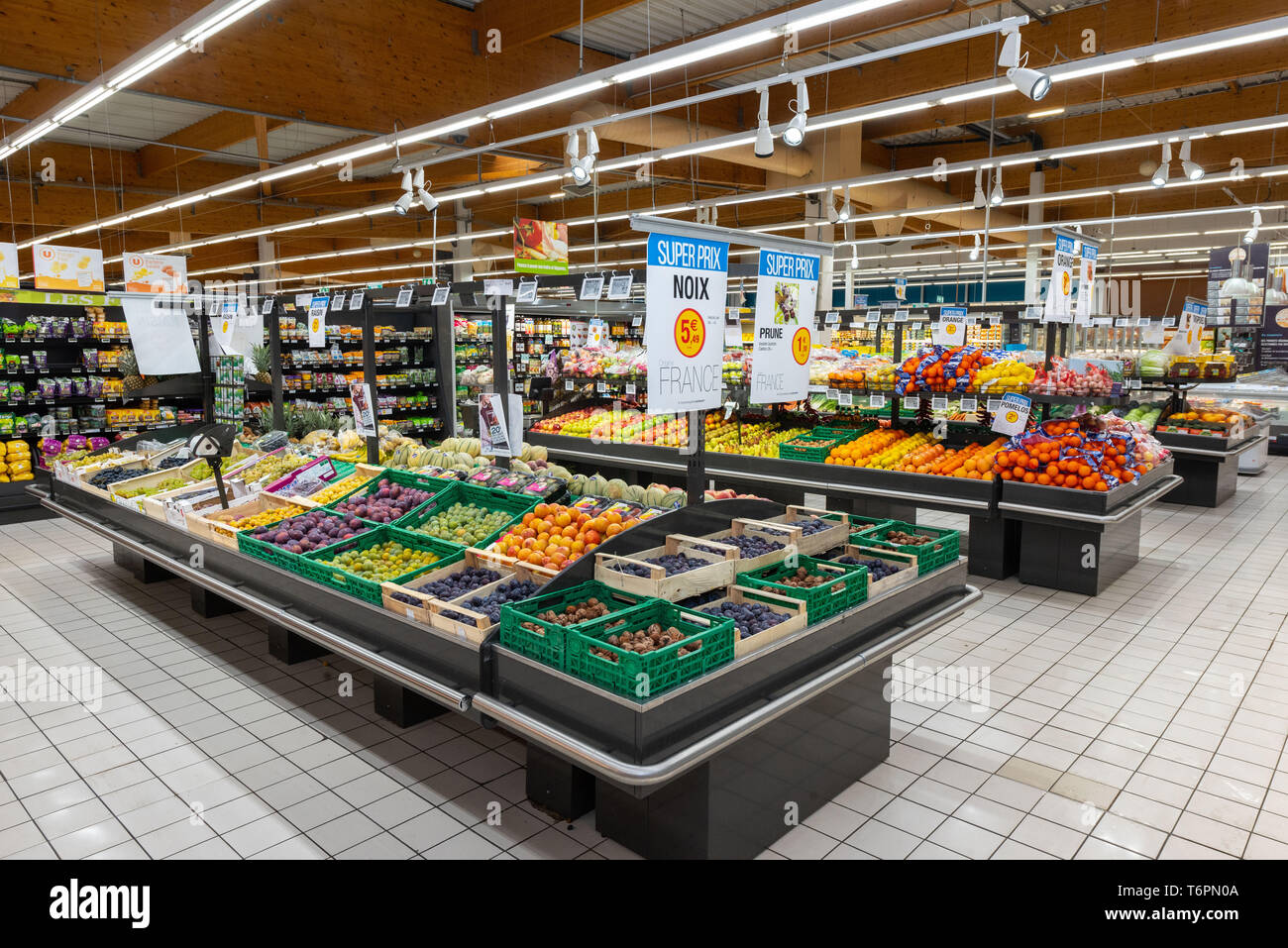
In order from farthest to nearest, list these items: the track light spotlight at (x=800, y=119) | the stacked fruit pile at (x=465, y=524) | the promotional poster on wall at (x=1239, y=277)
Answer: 1. the promotional poster on wall at (x=1239, y=277)
2. the track light spotlight at (x=800, y=119)
3. the stacked fruit pile at (x=465, y=524)

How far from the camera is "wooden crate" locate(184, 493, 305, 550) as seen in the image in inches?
176

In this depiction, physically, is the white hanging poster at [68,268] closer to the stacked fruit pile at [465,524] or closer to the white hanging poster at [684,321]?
the stacked fruit pile at [465,524]

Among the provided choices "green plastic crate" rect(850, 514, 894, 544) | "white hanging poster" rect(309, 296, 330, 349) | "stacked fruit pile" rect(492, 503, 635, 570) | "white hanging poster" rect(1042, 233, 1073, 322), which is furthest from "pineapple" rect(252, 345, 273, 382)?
"white hanging poster" rect(1042, 233, 1073, 322)

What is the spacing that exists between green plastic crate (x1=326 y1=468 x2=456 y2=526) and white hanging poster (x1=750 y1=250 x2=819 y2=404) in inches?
80.7

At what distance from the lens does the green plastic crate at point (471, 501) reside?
4355mm

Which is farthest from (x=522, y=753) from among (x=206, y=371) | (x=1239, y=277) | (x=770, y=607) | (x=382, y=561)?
(x=1239, y=277)

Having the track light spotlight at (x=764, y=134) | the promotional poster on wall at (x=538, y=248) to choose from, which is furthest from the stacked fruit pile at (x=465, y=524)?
the promotional poster on wall at (x=538, y=248)

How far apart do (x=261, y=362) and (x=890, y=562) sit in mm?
8137

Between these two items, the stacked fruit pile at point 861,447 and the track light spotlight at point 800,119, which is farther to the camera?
the stacked fruit pile at point 861,447

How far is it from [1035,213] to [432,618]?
723 inches

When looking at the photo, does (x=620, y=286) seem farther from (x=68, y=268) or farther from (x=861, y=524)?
(x=68, y=268)

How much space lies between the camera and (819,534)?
381 centimetres

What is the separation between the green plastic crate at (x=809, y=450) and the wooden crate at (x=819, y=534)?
292cm
